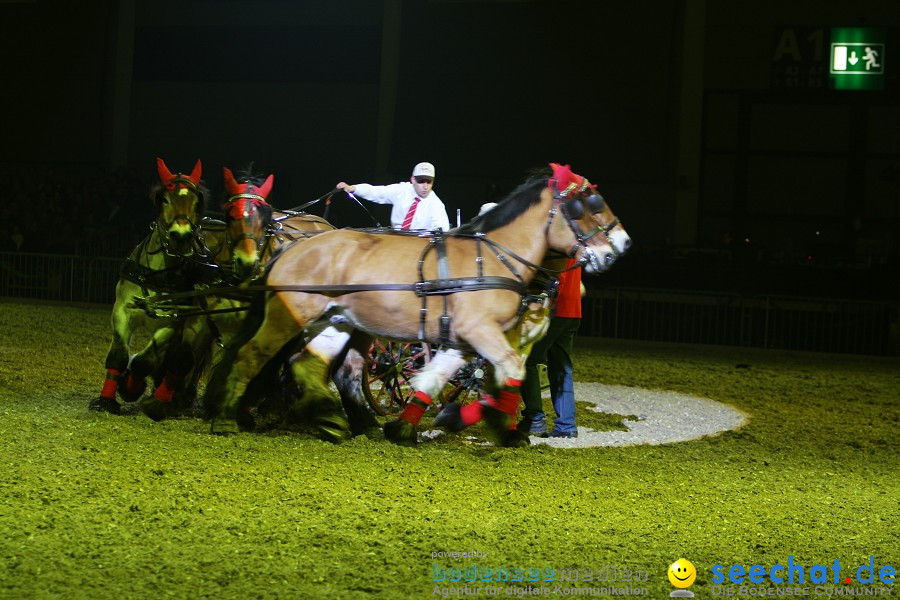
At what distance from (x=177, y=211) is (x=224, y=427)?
1.62 meters

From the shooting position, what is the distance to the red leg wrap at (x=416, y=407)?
691 centimetres

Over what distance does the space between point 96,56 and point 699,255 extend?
1472cm

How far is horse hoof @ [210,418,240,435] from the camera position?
23.7 feet

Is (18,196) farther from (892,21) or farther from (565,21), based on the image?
(892,21)

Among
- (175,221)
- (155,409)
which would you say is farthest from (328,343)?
(155,409)

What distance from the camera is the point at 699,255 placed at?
1653cm

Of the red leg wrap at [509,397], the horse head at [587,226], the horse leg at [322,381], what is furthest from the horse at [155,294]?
the horse head at [587,226]

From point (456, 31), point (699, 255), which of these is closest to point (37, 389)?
point (699, 255)

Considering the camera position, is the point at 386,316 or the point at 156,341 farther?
the point at 156,341

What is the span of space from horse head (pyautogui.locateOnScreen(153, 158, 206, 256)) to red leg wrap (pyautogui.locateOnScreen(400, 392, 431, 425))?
2.08m

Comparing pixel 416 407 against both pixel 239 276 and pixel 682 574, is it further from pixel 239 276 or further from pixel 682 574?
pixel 682 574

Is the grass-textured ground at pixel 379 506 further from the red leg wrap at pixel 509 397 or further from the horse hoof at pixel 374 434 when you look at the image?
the red leg wrap at pixel 509 397

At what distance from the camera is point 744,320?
15750 mm

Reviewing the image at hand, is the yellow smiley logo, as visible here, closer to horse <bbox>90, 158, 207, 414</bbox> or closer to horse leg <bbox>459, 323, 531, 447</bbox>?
horse leg <bbox>459, 323, 531, 447</bbox>
